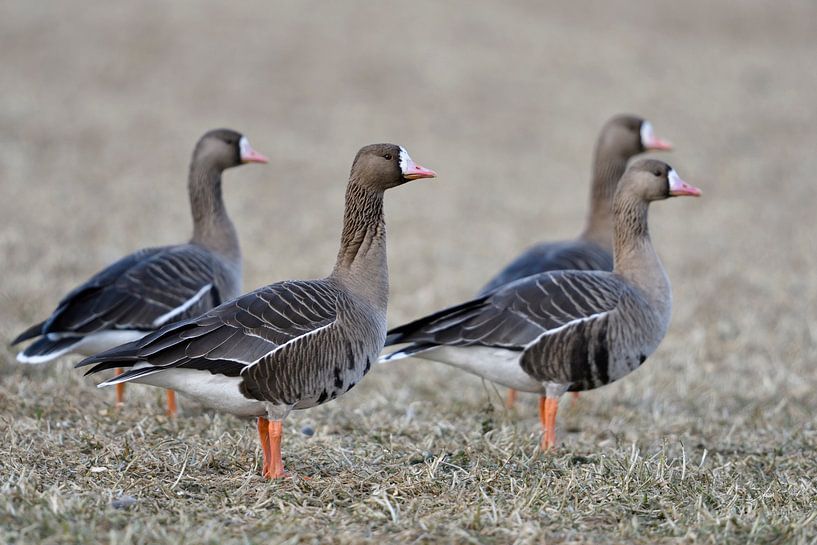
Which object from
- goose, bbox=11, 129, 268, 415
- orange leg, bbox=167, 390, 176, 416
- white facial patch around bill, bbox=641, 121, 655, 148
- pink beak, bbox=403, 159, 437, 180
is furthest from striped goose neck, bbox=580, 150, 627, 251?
orange leg, bbox=167, 390, 176, 416

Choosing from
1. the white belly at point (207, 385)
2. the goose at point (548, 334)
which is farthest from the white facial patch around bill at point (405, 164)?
the white belly at point (207, 385)

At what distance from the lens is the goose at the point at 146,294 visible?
7.19 meters

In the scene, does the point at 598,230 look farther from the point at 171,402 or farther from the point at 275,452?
the point at 275,452

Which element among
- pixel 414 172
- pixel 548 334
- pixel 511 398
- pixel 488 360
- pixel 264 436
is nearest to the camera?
pixel 264 436

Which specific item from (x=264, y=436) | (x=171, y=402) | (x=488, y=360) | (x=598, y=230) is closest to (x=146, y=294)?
(x=171, y=402)

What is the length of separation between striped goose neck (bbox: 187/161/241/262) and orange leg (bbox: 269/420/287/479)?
3294 mm

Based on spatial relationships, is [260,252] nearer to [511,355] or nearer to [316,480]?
[511,355]

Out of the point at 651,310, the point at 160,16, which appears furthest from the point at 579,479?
the point at 160,16

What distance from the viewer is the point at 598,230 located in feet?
31.8

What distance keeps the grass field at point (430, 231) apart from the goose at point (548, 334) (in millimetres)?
491

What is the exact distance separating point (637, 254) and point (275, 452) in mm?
3336

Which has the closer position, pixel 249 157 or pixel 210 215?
pixel 210 215

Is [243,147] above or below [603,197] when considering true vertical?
above

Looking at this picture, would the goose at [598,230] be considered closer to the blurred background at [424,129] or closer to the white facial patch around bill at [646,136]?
the white facial patch around bill at [646,136]
